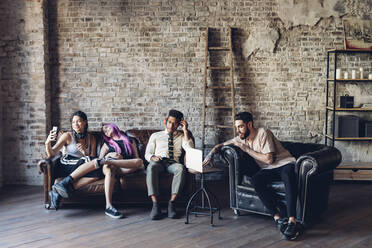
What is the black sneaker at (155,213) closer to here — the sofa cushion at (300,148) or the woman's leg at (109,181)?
the woman's leg at (109,181)

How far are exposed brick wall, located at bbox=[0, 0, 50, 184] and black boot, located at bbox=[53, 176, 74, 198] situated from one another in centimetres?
171

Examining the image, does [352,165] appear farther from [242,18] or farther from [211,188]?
[242,18]

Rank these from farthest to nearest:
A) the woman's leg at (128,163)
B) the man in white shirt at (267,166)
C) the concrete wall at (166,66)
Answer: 1. the concrete wall at (166,66)
2. the woman's leg at (128,163)
3. the man in white shirt at (267,166)

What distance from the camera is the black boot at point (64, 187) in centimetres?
426

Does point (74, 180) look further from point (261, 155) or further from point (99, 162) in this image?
point (261, 155)

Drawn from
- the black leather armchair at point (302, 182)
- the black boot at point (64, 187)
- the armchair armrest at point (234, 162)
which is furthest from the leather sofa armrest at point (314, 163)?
the black boot at point (64, 187)

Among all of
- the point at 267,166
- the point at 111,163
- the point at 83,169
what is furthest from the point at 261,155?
the point at 83,169

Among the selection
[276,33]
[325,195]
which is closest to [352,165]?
[325,195]

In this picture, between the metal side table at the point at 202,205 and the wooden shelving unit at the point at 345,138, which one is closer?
the metal side table at the point at 202,205

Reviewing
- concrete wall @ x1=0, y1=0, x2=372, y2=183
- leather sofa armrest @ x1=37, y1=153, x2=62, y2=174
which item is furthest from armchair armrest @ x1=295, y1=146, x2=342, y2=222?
leather sofa armrest @ x1=37, y1=153, x2=62, y2=174

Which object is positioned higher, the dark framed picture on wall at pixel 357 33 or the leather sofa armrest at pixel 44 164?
the dark framed picture on wall at pixel 357 33

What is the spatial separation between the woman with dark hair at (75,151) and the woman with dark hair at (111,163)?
4 cm

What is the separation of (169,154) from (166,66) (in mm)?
1800

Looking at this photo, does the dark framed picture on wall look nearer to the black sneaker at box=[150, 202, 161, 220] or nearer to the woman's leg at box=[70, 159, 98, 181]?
the black sneaker at box=[150, 202, 161, 220]
